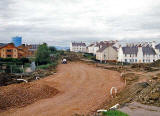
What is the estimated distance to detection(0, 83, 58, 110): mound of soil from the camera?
45.7ft

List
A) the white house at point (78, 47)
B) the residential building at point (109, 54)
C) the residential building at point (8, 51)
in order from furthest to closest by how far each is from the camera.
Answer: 1. the white house at point (78, 47)
2. the residential building at point (109, 54)
3. the residential building at point (8, 51)

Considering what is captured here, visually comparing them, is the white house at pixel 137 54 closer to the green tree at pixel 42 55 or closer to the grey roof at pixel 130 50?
the grey roof at pixel 130 50

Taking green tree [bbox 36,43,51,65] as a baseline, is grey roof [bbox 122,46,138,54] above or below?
above

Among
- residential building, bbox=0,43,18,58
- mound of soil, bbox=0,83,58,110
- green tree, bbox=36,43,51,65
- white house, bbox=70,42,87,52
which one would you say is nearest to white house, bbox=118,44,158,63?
green tree, bbox=36,43,51,65

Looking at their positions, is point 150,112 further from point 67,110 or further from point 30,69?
point 30,69

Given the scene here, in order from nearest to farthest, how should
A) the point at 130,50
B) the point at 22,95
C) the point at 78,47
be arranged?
1. the point at 22,95
2. the point at 130,50
3. the point at 78,47

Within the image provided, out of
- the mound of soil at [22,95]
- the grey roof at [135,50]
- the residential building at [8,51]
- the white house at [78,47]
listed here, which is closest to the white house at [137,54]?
the grey roof at [135,50]

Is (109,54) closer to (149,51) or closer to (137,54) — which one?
(137,54)

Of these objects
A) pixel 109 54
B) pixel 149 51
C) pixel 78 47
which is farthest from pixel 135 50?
pixel 78 47

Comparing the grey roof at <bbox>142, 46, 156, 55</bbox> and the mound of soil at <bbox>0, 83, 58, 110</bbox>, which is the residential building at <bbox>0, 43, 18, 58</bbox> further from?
the mound of soil at <bbox>0, 83, 58, 110</bbox>

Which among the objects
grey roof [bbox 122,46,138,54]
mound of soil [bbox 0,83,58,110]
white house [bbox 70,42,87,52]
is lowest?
mound of soil [bbox 0,83,58,110]

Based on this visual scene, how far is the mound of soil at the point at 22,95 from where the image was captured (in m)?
13.9

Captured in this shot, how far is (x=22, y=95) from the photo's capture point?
50.8ft

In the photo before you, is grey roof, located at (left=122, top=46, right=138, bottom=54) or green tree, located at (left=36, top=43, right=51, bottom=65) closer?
green tree, located at (left=36, top=43, right=51, bottom=65)
